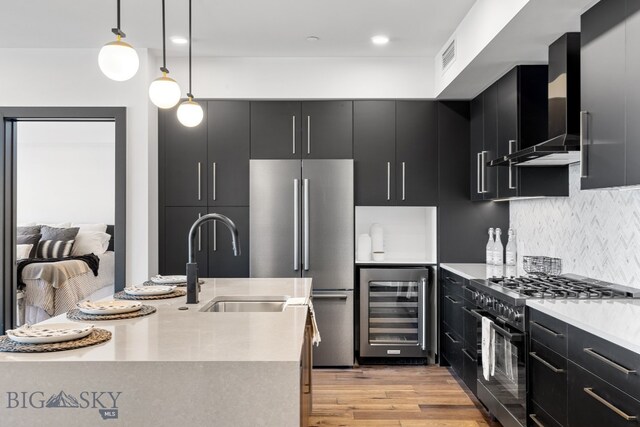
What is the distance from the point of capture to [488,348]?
3170 millimetres

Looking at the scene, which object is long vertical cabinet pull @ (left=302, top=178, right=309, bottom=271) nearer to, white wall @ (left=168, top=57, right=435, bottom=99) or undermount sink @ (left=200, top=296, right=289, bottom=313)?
white wall @ (left=168, top=57, right=435, bottom=99)

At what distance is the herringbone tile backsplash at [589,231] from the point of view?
9.64 feet

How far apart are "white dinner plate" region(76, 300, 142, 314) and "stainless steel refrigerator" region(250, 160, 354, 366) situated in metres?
2.29

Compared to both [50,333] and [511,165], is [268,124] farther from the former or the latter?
[50,333]

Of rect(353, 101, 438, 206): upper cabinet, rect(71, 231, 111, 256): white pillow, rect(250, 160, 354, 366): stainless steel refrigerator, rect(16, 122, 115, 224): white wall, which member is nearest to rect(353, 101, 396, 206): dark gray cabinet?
rect(353, 101, 438, 206): upper cabinet

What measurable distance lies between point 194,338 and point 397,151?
3.34 meters

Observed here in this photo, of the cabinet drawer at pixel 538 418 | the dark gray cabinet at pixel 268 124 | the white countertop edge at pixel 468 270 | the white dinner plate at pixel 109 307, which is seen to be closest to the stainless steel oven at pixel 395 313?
the white countertop edge at pixel 468 270

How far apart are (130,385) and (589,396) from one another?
1653 mm

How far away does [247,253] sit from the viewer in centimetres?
483

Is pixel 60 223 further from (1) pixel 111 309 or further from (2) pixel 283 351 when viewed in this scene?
(2) pixel 283 351

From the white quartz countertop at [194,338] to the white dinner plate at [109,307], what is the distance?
8cm

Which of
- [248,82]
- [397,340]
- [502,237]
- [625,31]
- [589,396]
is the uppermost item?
[248,82]

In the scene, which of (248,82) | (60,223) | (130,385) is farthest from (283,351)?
(60,223)

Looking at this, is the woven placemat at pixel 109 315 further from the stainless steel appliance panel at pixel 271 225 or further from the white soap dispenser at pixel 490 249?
the white soap dispenser at pixel 490 249
